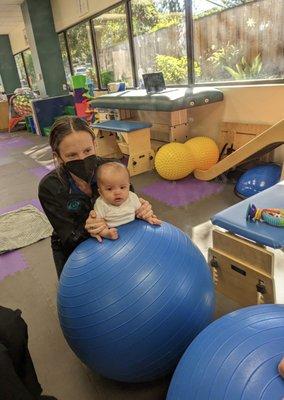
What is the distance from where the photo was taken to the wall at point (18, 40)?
32.5 feet

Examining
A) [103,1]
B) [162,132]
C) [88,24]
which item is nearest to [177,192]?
[162,132]

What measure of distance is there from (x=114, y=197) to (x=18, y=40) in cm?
1129

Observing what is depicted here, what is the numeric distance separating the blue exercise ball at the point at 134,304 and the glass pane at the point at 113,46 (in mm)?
4974

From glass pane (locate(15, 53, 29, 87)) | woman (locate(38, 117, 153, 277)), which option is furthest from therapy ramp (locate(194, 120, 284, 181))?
glass pane (locate(15, 53, 29, 87))

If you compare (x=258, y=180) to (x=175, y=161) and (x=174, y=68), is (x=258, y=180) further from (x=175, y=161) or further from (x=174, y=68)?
(x=174, y=68)

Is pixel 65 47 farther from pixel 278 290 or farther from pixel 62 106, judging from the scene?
pixel 278 290

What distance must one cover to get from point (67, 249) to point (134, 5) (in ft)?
15.8

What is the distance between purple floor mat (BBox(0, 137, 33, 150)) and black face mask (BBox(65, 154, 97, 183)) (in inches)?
242

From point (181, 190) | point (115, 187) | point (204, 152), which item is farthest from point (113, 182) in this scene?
point (204, 152)

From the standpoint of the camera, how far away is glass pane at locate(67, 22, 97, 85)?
6684 mm

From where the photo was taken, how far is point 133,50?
17.1 ft

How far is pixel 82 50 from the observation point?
7.12m

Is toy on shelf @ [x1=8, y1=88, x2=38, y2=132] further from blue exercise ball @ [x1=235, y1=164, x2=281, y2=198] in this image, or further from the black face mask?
the black face mask

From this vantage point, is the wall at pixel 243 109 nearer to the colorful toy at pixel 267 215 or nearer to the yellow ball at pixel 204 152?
the yellow ball at pixel 204 152
